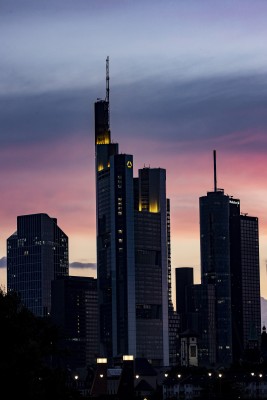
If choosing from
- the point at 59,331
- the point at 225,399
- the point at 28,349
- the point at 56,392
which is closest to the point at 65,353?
the point at 59,331

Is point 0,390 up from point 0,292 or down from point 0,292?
down

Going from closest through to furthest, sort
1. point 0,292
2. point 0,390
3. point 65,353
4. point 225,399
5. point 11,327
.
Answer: point 0,390, point 11,327, point 0,292, point 65,353, point 225,399

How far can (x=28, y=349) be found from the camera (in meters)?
75.3

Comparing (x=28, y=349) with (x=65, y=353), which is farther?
(x=65, y=353)

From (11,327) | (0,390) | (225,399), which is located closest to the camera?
(0,390)

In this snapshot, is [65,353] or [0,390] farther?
[65,353]

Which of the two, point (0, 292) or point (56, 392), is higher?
point (0, 292)

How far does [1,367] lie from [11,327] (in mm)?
4742

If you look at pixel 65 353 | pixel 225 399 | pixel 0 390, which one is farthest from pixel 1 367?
pixel 225 399

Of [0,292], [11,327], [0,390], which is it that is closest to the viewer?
[0,390]

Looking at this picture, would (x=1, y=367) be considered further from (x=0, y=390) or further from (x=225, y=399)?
(x=225, y=399)

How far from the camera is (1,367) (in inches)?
2867

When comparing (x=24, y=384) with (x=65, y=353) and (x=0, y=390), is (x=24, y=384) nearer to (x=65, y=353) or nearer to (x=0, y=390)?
(x=0, y=390)

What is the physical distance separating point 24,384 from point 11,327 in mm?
5124
